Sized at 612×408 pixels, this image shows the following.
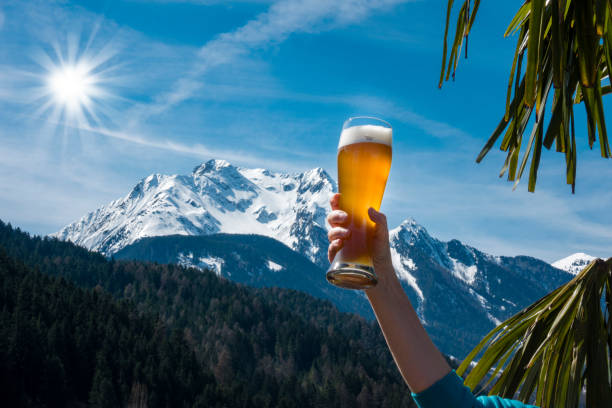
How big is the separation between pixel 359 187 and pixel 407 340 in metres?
0.65

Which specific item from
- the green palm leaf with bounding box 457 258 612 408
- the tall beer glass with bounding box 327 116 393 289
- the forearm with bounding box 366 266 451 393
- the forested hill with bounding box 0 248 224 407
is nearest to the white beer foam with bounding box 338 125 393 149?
the tall beer glass with bounding box 327 116 393 289

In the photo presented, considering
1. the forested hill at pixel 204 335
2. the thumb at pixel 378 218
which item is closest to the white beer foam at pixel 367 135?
the thumb at pixel 378 218

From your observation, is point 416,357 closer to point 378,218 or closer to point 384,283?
point 384,283

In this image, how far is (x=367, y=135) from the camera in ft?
7.44

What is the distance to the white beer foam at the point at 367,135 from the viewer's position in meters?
2.27

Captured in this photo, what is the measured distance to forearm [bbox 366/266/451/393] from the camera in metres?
1.67

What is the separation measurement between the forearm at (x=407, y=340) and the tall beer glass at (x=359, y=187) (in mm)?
77

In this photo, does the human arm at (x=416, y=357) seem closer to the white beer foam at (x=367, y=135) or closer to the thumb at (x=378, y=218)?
the thumb at (x=378, y=218)

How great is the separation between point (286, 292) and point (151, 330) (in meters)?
83.8

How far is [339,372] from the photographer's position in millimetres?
106625

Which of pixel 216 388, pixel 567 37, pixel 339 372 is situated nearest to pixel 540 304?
pixel 567 37

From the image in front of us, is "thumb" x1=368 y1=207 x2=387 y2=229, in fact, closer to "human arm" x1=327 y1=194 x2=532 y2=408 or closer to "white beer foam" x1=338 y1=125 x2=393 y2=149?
"human arm" x1=327 y1=194 x2=532 y2=408

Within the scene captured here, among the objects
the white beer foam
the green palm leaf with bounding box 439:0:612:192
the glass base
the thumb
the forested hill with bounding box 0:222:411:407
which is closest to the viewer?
the green palm leaf with bounding box 439:0:612:192

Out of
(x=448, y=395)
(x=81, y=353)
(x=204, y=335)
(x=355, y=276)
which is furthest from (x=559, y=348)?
(x=204, y=335)
